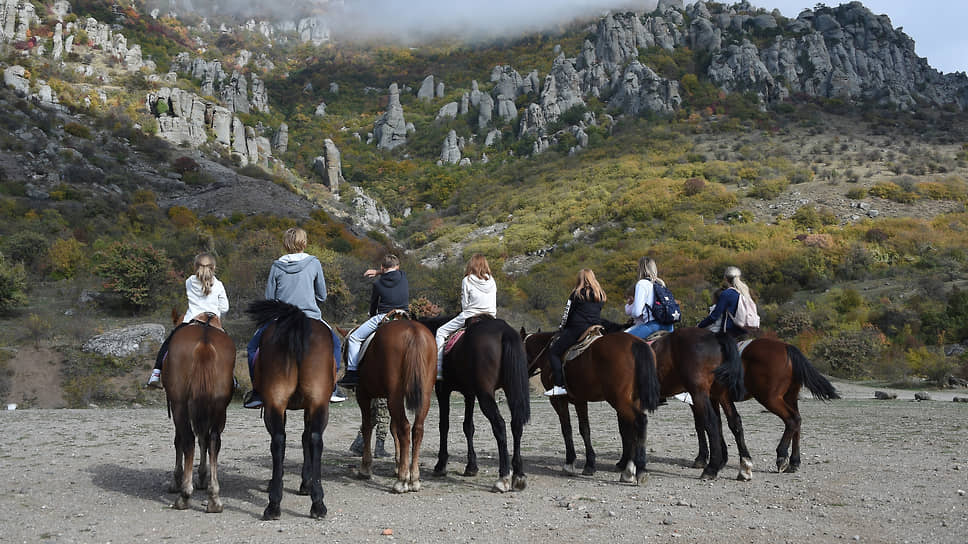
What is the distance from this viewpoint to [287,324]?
19.4 ft

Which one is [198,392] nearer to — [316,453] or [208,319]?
[208,319]

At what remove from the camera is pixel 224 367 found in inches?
241

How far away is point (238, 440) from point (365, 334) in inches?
180

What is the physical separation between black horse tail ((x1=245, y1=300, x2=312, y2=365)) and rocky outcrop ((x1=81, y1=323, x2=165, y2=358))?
62.2ft

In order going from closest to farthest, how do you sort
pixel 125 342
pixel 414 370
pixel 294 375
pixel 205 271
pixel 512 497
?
pixel 294 375 → pixel 512 497 → pixel 414 370 → pixel 205 271 → pixel 125 342

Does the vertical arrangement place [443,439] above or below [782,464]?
above

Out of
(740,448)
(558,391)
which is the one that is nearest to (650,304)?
(558,391)

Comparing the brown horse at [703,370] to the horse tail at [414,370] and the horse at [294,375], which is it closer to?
the horse tail at [414,370]

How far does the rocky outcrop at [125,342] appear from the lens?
72.4 feet

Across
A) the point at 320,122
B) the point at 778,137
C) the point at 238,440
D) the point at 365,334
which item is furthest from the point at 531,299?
the point at 320,122

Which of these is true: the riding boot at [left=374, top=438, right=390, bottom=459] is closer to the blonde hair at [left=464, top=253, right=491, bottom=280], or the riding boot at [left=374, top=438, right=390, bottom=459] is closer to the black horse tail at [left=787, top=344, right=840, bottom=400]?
the blonde hair at [left=464, top=253, right=491, bottom=280]

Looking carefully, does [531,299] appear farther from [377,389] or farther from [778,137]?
[778,137]

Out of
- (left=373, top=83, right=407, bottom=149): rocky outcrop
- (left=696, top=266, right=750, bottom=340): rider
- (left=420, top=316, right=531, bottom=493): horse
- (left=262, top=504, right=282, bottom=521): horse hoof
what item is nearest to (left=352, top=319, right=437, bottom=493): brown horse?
(left=420, top=316, right=531, bottom=493): horse

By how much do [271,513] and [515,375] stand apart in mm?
2776
